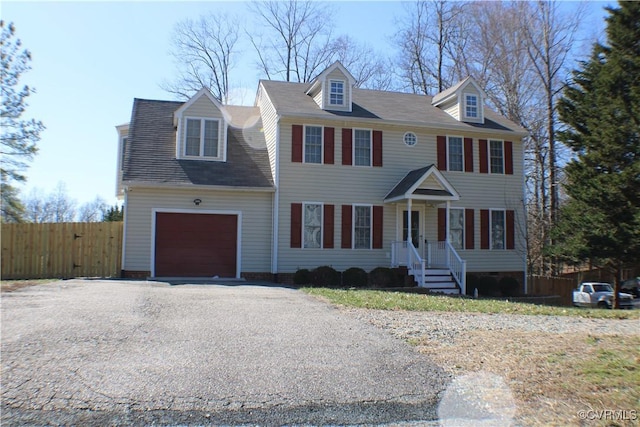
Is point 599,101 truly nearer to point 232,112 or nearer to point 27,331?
point 232,112

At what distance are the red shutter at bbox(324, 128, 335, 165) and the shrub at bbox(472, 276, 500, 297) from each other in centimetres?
680

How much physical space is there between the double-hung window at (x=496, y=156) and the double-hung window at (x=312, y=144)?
6919mm

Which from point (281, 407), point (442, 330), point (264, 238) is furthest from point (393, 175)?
point (281, 407)

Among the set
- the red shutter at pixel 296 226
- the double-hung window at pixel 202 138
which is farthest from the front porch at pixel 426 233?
the double-hung window at pixel 202 138

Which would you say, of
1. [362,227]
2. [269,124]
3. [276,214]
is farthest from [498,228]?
[269,124]

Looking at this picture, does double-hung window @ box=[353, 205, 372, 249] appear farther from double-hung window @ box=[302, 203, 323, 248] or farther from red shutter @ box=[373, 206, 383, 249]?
double-hung window @ box=[302, 203, 323, 248]

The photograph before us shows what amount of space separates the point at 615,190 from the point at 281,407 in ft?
45.8

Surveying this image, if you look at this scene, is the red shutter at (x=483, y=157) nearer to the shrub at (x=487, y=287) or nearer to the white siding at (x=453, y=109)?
the white siding at (x=453, y=109)

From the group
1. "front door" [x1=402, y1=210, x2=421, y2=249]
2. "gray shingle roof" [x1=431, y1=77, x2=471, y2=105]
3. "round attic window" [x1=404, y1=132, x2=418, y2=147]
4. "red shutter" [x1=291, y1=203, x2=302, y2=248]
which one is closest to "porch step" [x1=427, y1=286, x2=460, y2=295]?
"front door" [x1=402, y1=210, x2=421, y2=249]

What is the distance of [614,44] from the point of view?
1550 cm

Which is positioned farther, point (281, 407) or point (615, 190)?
point (615, 190)

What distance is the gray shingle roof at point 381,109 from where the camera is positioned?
17734 mm

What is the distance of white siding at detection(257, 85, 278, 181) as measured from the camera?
17.5 m

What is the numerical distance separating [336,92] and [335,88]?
0.49 ft
